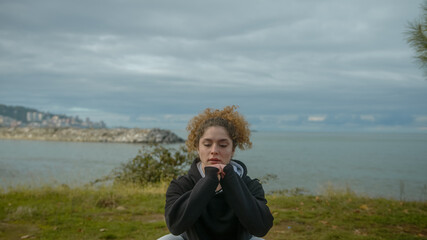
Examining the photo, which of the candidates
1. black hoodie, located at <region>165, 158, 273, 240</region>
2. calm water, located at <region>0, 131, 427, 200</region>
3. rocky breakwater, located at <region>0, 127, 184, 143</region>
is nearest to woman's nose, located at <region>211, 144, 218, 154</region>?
black hoodie, located at <region>165, 158, 273, 240</region>

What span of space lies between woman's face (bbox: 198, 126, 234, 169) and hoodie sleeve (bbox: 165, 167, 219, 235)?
0.82 ft

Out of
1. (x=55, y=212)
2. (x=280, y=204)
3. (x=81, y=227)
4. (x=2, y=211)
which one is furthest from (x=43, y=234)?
(x=280, y=204)

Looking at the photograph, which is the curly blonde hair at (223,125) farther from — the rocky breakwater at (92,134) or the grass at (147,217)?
the rocky breakwater at (92,134)

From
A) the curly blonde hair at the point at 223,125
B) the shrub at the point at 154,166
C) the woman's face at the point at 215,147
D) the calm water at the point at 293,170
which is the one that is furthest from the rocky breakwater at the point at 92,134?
the woman's face at the point at 215,147

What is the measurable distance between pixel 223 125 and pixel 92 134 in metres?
78.2

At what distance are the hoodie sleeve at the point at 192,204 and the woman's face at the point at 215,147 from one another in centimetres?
25

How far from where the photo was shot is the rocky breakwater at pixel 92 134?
63.8 m

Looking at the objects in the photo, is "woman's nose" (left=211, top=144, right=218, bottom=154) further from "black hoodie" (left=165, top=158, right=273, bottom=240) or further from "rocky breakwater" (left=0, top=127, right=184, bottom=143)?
"rocky breakwater" (left=0, top=127, right=184, bottom=143)

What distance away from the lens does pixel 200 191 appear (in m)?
2.63

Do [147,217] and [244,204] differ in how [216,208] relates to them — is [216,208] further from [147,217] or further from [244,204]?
[147,217]

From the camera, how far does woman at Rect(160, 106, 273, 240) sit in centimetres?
266

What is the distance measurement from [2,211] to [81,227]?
2261 mm

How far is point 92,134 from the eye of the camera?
251 ft

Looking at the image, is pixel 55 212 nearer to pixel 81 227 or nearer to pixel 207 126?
pixel 81 227
